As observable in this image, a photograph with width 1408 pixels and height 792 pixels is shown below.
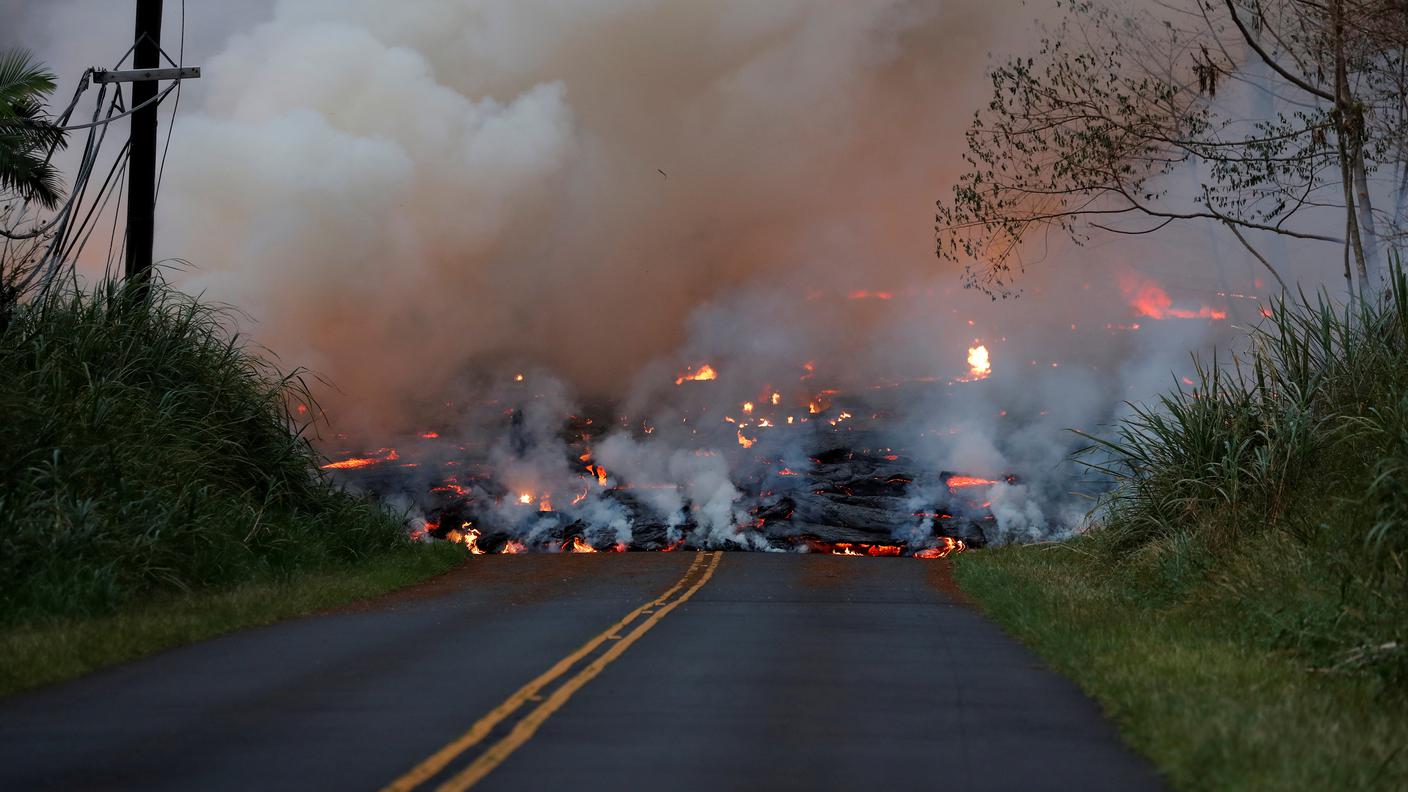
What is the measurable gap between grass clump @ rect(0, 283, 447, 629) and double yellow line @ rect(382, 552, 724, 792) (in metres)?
4.99

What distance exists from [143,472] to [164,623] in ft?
13.8

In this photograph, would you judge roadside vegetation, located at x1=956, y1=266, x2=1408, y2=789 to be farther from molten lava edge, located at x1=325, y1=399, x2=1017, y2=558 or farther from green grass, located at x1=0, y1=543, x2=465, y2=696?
molten lava edge, located at x1=325, y1=399, x2=1017, y2=558

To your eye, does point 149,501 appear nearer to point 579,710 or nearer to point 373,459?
point 579,710

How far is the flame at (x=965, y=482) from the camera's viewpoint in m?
45.9

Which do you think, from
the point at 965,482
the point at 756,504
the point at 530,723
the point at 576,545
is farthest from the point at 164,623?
the point at 965,482

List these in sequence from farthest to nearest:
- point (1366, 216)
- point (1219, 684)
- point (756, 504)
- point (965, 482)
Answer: point (965, 482) → point (756, 504) → point (1366, 216) → point (1219, 684)

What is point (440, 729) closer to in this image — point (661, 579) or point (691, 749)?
point (691, 749)

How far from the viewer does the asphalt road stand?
7.96 m

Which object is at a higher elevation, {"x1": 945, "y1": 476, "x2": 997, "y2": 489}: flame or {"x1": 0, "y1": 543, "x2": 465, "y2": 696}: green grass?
{"x1": 945, "y1": 476, "x2": 997, "y2": 489}: flame

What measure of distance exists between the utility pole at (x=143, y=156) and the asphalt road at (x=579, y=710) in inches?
350

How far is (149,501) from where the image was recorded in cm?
1688

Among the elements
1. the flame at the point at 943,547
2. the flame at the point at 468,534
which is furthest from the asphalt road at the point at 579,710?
the flame at the point at 468,534

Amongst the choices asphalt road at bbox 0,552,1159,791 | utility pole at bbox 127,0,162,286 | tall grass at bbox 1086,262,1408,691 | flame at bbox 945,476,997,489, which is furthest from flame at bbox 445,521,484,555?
asphalt road at bbox 0,552,1159,791

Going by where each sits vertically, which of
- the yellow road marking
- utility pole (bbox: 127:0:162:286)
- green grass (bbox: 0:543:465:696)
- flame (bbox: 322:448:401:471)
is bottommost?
the yellow road marking
